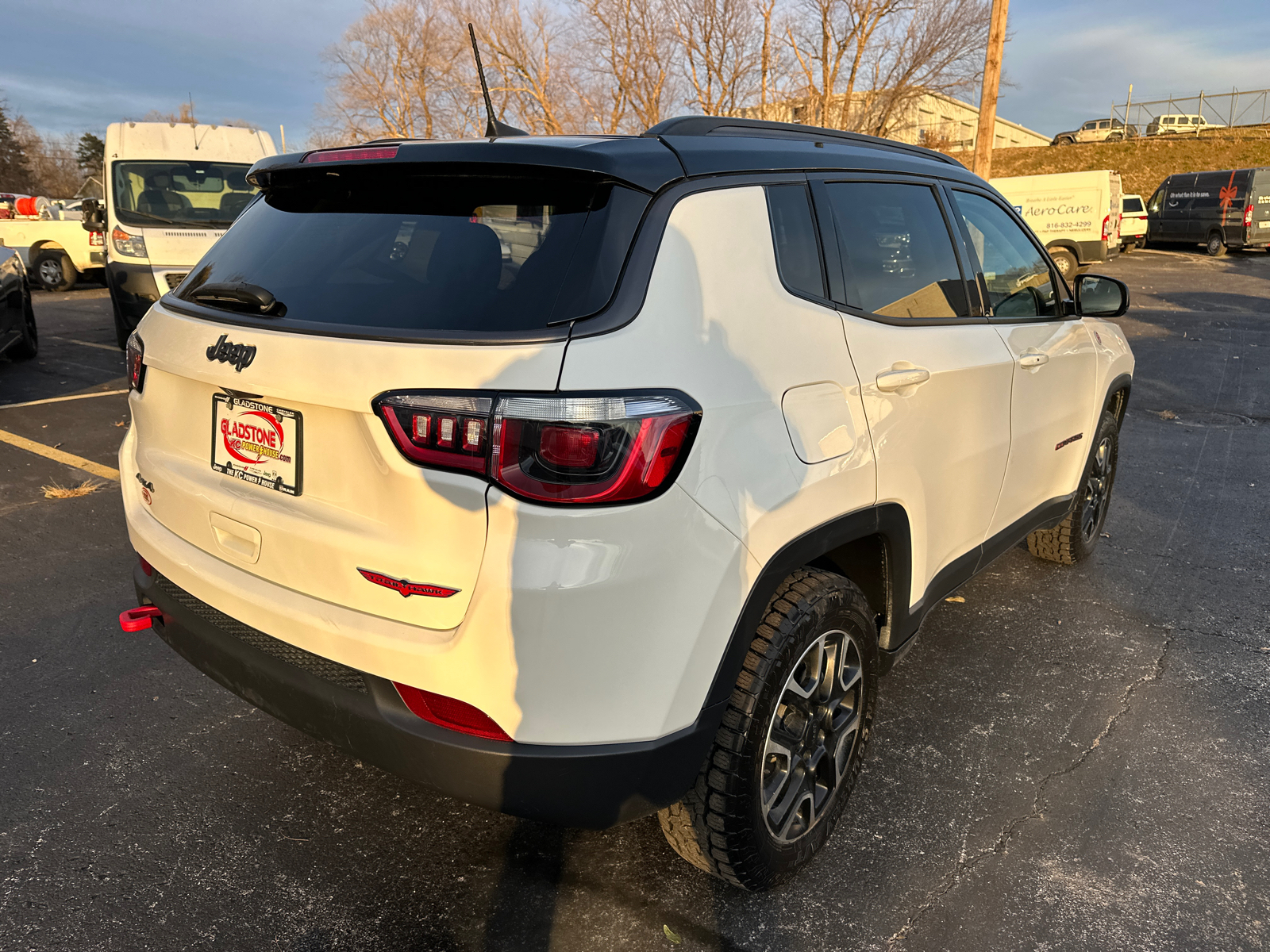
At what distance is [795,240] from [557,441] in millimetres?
958

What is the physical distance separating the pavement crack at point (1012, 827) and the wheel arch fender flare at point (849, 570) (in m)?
0.56

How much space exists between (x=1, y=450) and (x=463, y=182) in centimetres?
592

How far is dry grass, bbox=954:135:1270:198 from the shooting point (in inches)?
1436

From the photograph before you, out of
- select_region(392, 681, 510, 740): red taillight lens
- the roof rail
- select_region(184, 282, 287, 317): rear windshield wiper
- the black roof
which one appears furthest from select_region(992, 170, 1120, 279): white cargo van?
select_region(392, 681, 510, 740): red taillight lens

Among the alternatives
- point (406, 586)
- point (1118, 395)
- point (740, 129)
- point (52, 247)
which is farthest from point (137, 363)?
point (52, 247)

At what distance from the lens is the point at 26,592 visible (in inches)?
159

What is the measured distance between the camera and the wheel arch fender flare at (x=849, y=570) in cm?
198

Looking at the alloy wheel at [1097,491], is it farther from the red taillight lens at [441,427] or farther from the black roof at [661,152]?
the red taillight lens at [441,427]

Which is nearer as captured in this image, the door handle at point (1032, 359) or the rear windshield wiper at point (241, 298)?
the rear windshield wiper at point (241, 298)

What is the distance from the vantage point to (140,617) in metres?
2.54

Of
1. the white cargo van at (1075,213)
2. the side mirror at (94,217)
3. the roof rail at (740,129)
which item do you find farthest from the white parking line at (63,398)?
the white cargo van at (1075,213)

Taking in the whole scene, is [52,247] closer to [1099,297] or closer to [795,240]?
[1099,297]

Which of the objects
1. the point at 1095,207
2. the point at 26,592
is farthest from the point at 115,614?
the point at 1095,207

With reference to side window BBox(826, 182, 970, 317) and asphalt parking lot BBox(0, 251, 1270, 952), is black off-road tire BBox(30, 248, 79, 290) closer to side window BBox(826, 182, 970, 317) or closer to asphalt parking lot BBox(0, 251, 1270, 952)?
asphalt parking lot BBox(0, 251, 1270, 952)
